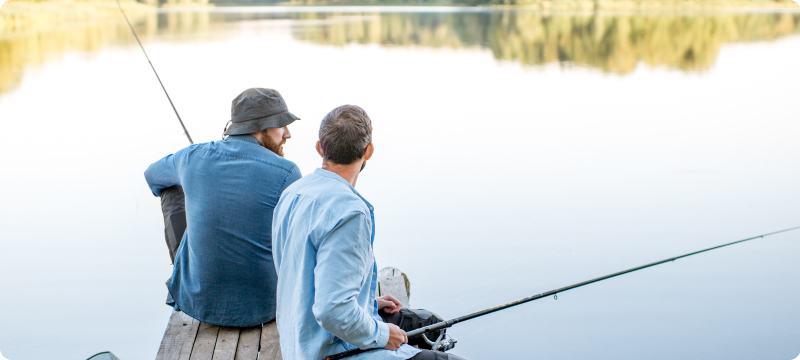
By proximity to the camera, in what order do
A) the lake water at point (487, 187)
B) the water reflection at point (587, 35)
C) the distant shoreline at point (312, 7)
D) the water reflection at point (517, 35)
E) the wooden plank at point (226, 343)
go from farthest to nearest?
the distant shoreline at point (312, 7) → the water reflection at point (587, 35) → the water reflection at point (517, 35) → the lake water at point (487, 187) → the wooden plank at point (226, 343)

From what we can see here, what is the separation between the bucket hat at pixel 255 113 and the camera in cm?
193

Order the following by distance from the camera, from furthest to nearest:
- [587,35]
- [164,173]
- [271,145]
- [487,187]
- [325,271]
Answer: [587,35], [487,187], [164,173], [271,145], [325,271]

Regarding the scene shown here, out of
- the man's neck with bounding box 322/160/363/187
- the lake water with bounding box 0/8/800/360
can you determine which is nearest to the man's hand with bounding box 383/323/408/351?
the man's neck with bounding box 322/160/363/187

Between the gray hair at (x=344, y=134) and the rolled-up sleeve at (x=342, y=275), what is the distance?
164mm

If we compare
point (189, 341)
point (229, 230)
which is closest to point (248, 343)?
point (189, 341)

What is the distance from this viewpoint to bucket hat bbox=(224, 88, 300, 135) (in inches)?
76.2

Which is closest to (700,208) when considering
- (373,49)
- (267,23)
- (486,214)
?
(486,214)

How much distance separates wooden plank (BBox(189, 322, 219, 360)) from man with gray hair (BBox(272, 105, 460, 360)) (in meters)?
0.58

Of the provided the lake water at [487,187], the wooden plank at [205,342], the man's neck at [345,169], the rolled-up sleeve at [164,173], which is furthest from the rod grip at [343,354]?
the lake water at [487,187]

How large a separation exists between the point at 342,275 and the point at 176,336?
1.02 meters

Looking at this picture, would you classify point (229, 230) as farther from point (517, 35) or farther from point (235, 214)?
point (517, 35)

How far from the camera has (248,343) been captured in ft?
6.64

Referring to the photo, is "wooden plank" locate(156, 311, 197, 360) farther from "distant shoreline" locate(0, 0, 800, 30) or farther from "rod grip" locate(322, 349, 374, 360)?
"distant shoreline" locate(0, 0, 800, 30)

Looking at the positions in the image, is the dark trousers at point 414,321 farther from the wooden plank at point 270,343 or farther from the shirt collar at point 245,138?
the shirt collar at point 245,138
